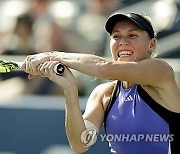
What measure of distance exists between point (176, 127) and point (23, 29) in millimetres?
3361

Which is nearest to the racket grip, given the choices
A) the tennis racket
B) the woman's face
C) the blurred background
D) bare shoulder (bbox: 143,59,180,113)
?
the tennis racket

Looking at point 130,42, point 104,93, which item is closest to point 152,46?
point 130,42

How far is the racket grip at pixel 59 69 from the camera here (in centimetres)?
372

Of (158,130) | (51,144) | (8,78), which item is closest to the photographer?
(158,130)

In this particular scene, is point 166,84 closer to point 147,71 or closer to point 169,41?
point 147,71

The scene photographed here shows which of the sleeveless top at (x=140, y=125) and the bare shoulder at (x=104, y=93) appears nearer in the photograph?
the sleeveless top at (x=140, y=125)

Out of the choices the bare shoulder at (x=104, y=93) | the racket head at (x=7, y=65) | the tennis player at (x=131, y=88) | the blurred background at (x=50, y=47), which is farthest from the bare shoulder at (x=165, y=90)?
the blurred background at (x=50, y=47)

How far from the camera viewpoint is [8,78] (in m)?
6.74

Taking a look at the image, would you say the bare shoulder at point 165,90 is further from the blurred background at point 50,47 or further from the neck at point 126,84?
the blurred background at point 50,47

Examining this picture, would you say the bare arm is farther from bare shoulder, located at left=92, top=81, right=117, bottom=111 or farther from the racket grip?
bare shoulder, located at left=92, top=81, right=117, bottom=111

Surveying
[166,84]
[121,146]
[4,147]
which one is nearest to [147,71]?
[166,84]

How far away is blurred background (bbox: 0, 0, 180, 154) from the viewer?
6238 millimetres

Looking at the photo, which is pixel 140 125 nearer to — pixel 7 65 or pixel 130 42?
pixel 130 42

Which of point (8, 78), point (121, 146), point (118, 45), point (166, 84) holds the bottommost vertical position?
point (121, 146)
